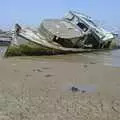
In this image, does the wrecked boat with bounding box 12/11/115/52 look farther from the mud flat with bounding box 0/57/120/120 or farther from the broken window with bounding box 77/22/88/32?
the mud flat with bounding box 0/57/120/120

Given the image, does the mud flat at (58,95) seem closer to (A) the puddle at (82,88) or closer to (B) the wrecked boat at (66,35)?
(A) the puddle at (82,88)

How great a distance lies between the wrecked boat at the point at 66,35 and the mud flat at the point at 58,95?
925 centimetres

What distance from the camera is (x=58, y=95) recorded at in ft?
27.2

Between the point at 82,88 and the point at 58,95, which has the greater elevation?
the point at 58,95

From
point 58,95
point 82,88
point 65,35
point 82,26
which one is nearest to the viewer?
point 58,95

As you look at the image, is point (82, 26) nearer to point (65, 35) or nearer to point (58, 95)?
point (65, 35)

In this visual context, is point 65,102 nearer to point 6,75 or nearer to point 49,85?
point 49,85

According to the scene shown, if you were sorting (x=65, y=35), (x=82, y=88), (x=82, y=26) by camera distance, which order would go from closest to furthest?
(x=82, y=88) < (x=65, y=35) < (x=82, y=26)

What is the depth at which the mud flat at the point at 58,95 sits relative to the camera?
642 cm

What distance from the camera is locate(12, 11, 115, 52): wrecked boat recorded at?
72.0 feet

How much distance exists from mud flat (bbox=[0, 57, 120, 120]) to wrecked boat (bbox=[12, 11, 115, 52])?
9.25m

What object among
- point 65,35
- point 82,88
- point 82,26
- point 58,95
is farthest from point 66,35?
point 58,95

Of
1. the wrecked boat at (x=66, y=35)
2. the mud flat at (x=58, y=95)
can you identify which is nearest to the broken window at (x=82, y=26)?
the wrecked boat at (x=66, y=35)

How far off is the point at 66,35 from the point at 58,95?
1499 centimetres
